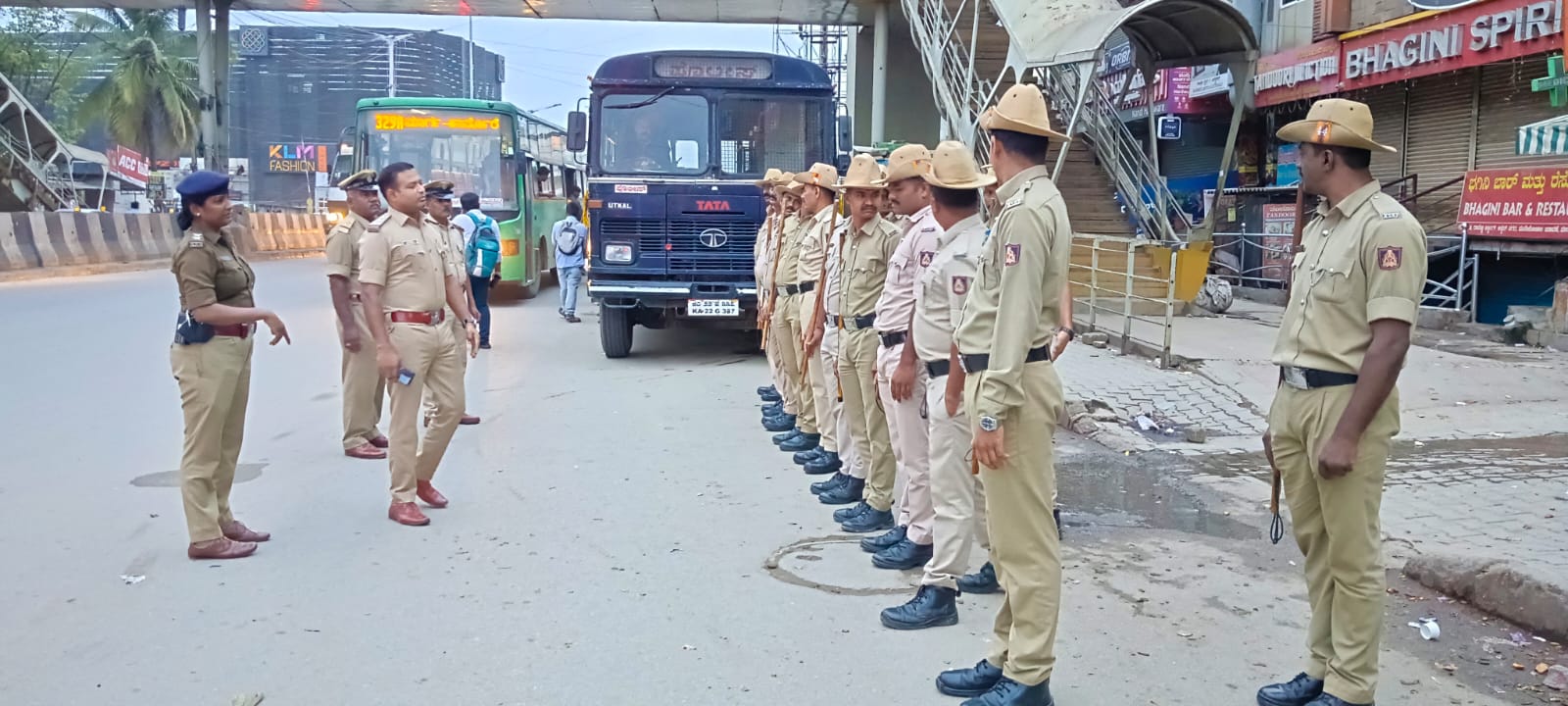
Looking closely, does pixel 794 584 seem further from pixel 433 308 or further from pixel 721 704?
pixel 433 308

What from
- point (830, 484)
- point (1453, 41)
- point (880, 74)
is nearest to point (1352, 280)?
point (830, 484)

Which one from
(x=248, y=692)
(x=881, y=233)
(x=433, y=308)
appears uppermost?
(x=881, y=233)

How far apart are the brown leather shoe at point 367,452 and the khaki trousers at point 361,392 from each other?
3 centimetres

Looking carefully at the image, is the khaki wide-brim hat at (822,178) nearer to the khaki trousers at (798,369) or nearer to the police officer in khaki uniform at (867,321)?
the khaki trousers at (798,369)

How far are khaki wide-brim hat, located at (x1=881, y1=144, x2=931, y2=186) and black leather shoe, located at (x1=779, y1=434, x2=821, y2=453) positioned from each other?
3087 millimetres

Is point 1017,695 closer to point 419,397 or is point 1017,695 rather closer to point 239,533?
point 419,397

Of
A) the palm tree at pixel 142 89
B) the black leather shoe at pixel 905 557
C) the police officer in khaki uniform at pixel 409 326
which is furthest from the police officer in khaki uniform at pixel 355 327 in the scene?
the palm tree at pixel 142 89

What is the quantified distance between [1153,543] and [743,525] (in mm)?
1997

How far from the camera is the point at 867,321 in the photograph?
20.8 feet

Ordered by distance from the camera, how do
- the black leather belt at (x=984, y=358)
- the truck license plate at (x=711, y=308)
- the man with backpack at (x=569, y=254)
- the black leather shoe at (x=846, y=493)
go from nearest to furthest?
the black leather belt at (x=984, y=358), the black leather shoe at (x=846, y=493), the truck license plate at (x=711, y=308), the man with backpack at (x=569, y=254)

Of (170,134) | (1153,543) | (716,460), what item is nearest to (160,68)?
(170,134)

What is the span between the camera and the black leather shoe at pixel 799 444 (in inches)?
326

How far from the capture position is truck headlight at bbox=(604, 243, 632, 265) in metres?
12.2

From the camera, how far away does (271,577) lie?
529cm
